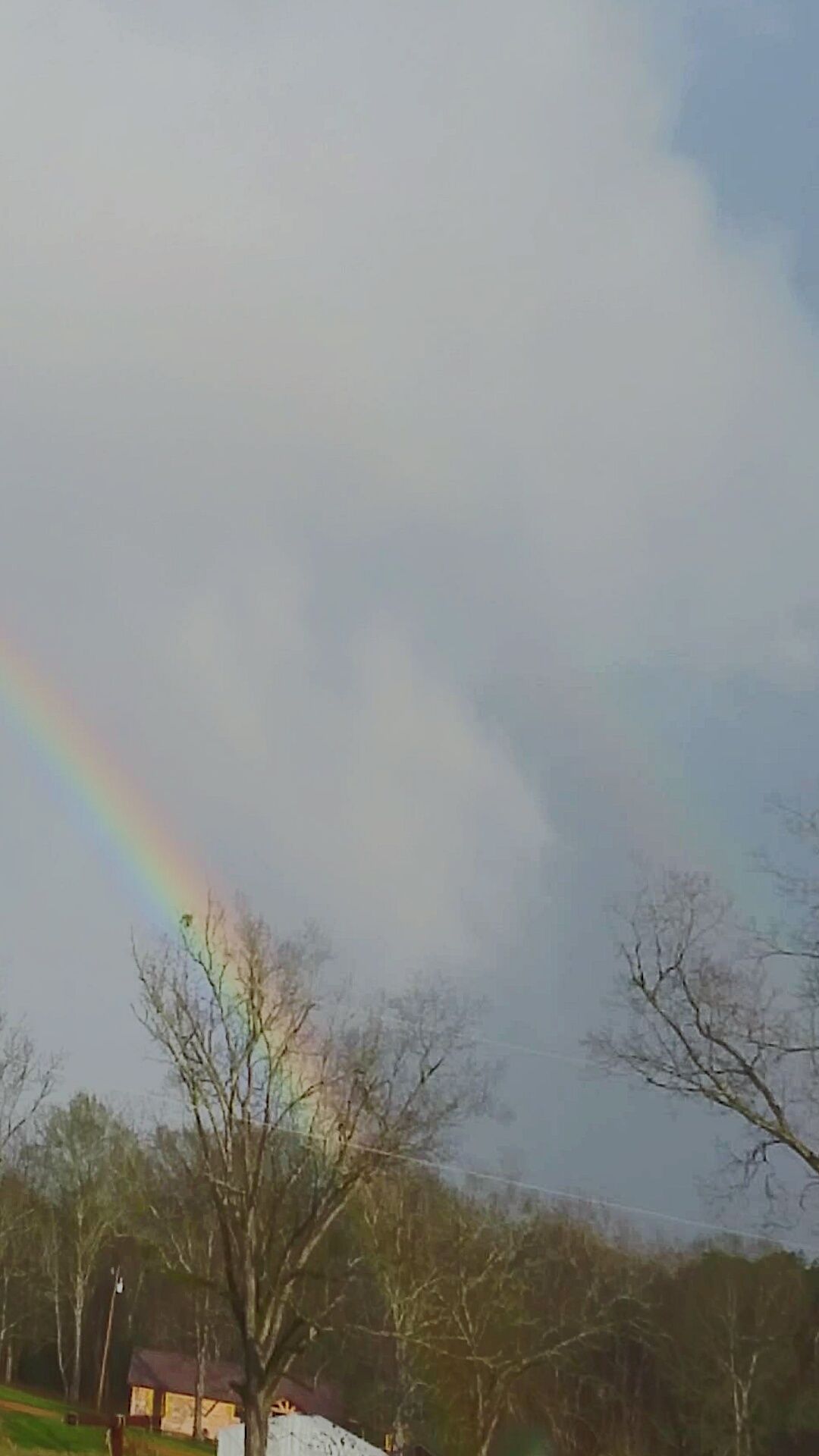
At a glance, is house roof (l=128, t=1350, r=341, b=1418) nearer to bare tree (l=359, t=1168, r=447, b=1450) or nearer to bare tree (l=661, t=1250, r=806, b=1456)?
bare tree (l=359, t=1168, r=447, b=1450)

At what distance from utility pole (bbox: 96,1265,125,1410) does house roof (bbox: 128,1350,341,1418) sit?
315 millimetres

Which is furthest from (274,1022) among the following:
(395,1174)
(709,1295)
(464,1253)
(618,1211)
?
(709,1295)

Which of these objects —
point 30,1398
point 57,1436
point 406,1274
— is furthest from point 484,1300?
point 30,1398

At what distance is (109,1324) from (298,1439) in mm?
2675

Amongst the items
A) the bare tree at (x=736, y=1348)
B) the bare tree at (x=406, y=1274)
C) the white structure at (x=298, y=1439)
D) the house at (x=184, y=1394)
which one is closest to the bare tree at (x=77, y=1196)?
the house at (x=184, y=1394)

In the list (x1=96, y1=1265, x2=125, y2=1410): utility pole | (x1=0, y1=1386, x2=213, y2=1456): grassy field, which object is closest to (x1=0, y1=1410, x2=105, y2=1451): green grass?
(x1=0, y1=1386, x2=213, y2=1456): grassy field

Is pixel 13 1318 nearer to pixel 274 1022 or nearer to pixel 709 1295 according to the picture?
pixel 274 1022

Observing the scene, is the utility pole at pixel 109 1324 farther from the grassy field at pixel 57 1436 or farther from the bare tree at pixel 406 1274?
the bare tree at pixel 406 1274

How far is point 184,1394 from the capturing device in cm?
1816

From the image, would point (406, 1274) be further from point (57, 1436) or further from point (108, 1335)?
point (57, 1436)

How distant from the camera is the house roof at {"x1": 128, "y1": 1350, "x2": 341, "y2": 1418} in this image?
17453 millimetres

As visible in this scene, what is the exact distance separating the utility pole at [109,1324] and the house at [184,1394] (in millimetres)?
315

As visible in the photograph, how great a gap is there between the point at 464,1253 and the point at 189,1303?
12.8 feet

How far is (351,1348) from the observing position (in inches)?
670
